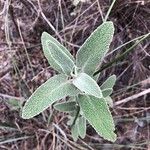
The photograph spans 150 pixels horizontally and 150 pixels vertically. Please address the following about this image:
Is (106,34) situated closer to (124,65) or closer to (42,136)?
(124,65)

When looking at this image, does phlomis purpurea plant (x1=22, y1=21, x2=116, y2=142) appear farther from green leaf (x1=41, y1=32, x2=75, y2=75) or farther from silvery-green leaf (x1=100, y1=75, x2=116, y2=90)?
silvery-green leaf (x1=100, y1=75, x2=116, y2=90)

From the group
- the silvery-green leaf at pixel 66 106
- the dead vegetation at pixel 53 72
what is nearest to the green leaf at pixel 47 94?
the silvery-green leaf at pixel 66 106

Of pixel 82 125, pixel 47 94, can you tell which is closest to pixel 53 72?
pixel 82 125

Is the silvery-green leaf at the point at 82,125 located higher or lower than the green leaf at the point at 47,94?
lower

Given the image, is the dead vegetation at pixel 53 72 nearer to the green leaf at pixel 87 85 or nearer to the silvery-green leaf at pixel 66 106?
the silvery-green leaf at pixel 66 106

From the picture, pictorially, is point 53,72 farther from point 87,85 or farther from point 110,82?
point 87,85

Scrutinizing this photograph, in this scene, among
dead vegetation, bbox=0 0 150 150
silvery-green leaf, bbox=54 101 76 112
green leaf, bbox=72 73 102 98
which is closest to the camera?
green leaf, bbox=72 73 102 98

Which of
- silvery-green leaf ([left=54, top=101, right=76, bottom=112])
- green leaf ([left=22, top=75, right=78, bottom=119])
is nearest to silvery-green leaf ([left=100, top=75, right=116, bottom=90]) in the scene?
silvery-green leaf ([left=54, top=101, right=76, bottom=112])
